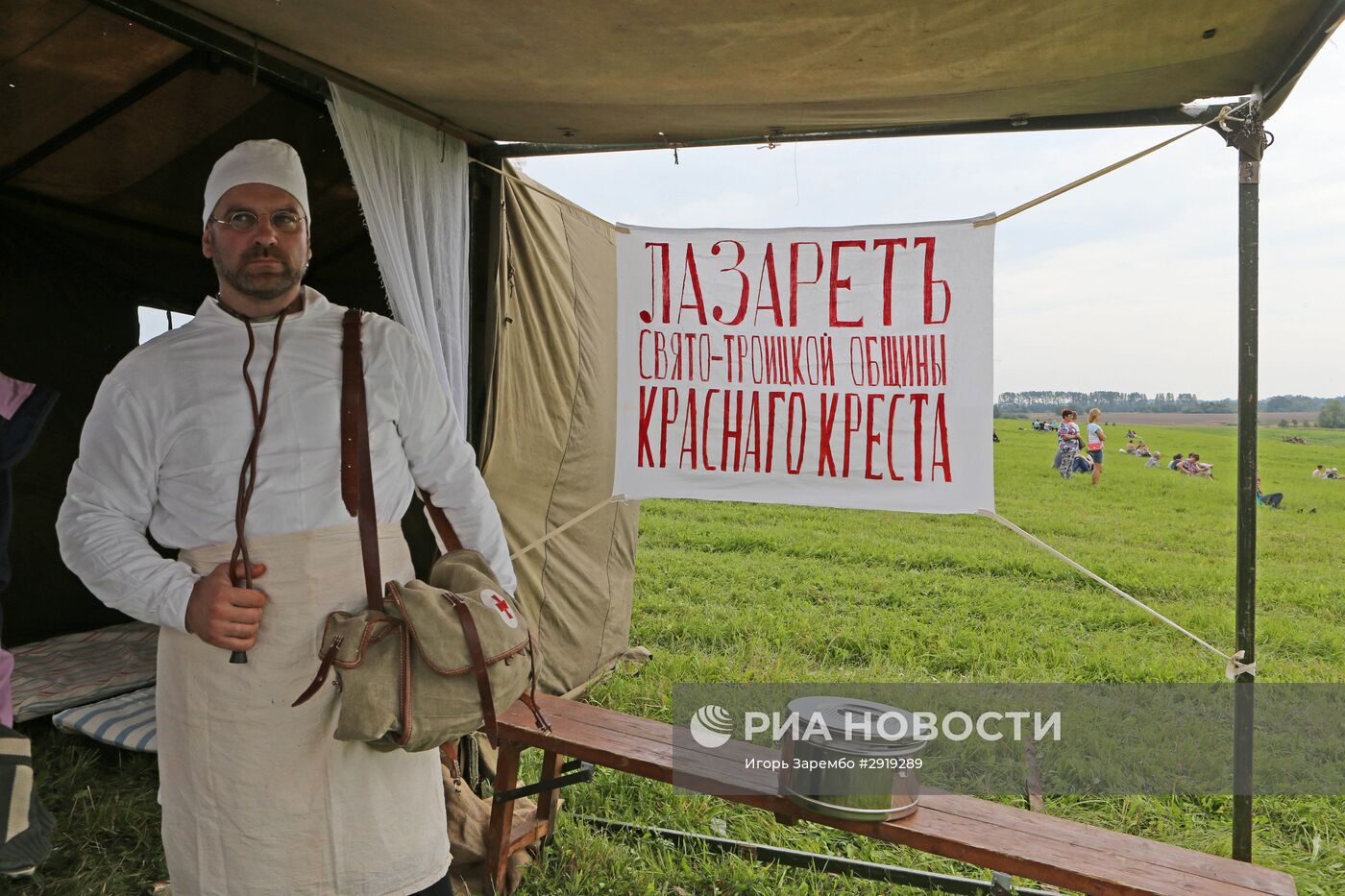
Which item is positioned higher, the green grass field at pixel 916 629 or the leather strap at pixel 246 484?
the leather strap at pixel 246 484

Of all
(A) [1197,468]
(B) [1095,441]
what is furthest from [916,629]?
(A) [1197,468]

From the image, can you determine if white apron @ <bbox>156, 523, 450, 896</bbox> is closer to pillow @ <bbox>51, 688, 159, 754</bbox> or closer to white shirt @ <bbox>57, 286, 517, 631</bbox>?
white shirt @ <bbox>57, 286, 517, 631</bbox>

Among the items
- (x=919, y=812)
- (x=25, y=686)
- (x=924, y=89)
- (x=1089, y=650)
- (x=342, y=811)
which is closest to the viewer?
(x=342, y=811)

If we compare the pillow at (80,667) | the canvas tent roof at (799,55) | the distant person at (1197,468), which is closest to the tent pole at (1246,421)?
the canvas tent roof at (799,55)

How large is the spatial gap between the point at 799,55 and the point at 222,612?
66.3 inches

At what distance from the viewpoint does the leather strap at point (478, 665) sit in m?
1.52

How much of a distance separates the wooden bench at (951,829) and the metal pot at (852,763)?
1.5 inches

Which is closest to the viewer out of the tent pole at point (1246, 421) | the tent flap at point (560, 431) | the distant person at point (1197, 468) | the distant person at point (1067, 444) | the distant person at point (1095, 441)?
the tent pole at point (1246, 421)

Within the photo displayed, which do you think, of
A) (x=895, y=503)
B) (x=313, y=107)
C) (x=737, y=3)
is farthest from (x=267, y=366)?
(x=313, y=107)

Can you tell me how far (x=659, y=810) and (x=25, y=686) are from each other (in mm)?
2641

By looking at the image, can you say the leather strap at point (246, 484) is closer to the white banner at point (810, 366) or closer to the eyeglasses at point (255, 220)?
the eyeglasses at point (255, 220)

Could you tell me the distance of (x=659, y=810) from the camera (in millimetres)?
3078

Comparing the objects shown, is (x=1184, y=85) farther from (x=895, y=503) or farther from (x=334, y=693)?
(x=334, y=693)

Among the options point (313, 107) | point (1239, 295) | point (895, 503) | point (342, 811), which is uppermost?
point (313, 107)
